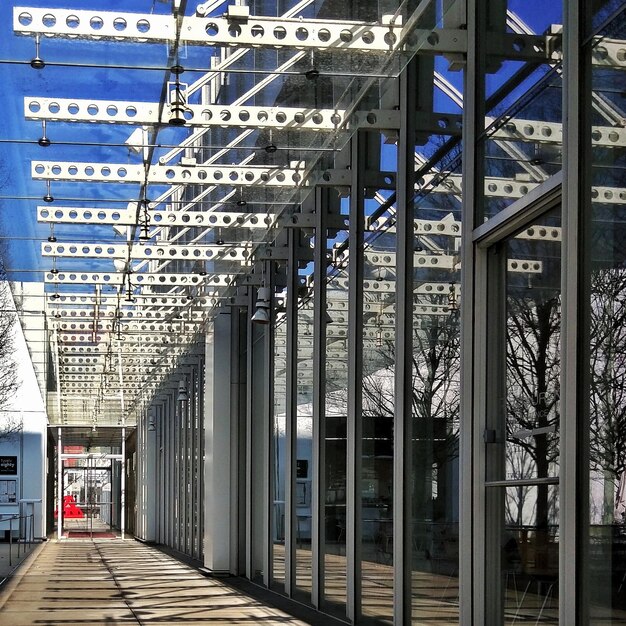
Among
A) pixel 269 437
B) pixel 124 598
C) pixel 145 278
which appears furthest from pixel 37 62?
pixel 145 278

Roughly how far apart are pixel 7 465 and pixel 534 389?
3529cm

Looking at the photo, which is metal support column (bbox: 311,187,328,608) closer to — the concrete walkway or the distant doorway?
the concrete walkway

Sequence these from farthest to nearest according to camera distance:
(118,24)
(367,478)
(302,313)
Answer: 1. (302,313)
2. (367,478)
3. (118,24)

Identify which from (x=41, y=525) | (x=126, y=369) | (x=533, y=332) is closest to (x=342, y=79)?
(x=533, y=332)

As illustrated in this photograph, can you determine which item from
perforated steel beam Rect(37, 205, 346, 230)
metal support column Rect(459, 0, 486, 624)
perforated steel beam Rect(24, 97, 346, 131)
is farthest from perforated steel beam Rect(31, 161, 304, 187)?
metal support column Rect(459, 0, 486, 624)

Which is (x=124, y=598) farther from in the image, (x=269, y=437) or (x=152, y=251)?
(x=152, y=251)

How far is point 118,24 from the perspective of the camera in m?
8.42

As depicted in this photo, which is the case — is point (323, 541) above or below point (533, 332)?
below

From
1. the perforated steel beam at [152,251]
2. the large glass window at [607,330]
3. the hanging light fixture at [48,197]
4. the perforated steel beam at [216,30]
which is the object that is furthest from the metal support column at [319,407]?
the large glass window at [607,330]

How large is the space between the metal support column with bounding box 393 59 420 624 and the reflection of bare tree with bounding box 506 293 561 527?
209cm

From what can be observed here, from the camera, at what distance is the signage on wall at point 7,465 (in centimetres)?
4028

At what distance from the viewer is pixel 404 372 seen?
32.7ft

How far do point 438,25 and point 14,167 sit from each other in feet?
17.8

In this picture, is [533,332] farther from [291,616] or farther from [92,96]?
[291,616]
